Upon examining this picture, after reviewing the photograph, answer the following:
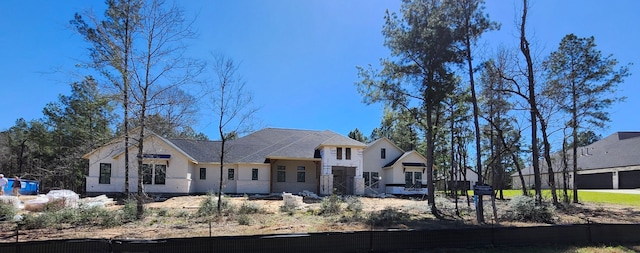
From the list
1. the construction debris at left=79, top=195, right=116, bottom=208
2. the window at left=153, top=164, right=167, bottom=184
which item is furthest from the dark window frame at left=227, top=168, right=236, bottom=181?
the construction debris at left=79, top=195, right=116, bottom=208

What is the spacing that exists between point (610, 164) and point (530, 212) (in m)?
34.8

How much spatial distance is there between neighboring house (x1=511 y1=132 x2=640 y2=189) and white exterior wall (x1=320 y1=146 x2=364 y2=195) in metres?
16.4

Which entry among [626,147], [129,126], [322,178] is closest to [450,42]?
[129,126]

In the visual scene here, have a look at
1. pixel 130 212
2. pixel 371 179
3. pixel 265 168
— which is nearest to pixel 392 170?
pixel 371 179

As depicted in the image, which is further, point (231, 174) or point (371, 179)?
point (371, 179)

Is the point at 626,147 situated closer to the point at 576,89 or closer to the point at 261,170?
the point at 576,89

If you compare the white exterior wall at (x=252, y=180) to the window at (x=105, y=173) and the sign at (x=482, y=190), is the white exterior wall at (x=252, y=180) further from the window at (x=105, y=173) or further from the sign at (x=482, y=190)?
the sign at (x=482, y=190)

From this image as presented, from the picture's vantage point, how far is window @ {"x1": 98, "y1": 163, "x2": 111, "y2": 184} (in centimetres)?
2584

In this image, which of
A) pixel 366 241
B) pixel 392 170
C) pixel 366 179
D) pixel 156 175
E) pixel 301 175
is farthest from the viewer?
pixel 366 179

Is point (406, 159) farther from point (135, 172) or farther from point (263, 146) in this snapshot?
point (135, 172)

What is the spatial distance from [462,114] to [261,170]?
14.8m

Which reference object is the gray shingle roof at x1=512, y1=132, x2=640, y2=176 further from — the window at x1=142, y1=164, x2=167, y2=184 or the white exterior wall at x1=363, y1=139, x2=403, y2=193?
the window at x1=142, y1=164, x2=167, y2=184

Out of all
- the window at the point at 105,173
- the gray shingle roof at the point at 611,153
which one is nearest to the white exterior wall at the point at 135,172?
the window at the point at 105,173

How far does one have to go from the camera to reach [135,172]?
26188 mm
